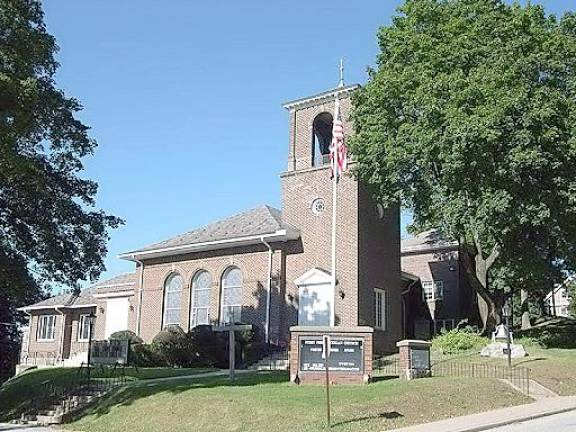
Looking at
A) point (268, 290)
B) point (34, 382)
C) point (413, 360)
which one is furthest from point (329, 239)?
point (34, 382)

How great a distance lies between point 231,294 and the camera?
1316 inches

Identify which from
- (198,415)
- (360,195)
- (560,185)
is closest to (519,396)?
(198,415)

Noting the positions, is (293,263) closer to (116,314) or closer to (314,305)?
(314,305)

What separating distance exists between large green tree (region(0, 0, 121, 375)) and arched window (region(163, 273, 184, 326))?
11324 mm

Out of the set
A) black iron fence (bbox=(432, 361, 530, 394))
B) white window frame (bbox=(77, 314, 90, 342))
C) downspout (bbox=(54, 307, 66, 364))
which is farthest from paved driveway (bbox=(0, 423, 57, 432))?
downspout (bbox=(54, 307, 66, 364))

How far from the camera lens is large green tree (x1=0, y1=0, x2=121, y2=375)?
801 inches

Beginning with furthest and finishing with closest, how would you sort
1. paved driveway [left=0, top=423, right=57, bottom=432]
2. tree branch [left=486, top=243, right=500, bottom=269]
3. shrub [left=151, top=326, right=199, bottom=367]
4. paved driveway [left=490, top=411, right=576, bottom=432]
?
tree branch [left=486, top=243, right=500, bottom=269], shrub [left=151, top=326, right=199, bottom=367], paved driveway [left=0, top=423, right=57, bottom=432], paved driveway [left=490, top=411, right=576, bottom=432]

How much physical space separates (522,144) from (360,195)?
7703 millimetres

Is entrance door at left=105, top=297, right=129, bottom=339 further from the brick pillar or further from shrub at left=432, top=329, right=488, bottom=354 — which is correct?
the brick pillar

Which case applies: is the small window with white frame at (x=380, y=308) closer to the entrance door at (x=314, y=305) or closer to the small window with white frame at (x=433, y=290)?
the entrance door at (x=314, y=305)

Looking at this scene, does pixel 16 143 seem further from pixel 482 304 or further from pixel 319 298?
pixel 482 304

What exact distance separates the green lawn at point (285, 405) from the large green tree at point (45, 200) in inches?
210

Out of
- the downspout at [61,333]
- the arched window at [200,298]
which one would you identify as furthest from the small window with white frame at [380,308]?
the downspout at [61,333]

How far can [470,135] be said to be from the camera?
2548 cm
